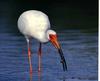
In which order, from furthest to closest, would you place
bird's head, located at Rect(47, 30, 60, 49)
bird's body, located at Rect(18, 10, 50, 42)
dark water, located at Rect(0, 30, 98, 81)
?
bird's body, located at Rect(18, 10, 50, 42), dark water, located at Rect(0, 30, 98, 81), bird's head, located at Rect(47, 30, 60, 49)

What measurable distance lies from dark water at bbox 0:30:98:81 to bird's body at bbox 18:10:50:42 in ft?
2.26

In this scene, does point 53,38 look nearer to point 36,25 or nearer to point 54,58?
point 36,25

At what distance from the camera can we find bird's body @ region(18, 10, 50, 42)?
8.00 metres

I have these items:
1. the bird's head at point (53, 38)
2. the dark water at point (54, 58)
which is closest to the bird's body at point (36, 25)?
the bird's head at point (53, 38)

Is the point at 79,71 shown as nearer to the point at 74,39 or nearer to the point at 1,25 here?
the point at 74,39

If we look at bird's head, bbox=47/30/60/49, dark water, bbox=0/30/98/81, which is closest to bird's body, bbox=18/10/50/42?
bird's head, bbox=47/30/60/49

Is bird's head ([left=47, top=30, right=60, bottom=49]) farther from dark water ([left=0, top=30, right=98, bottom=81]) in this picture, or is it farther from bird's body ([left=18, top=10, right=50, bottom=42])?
dark water ([left=0, top=30, right=98, bottom=81])

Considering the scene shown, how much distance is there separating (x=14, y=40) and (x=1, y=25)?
A: 9.67 feet

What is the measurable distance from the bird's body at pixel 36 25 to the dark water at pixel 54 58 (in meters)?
0.69

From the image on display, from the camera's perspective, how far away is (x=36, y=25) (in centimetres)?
814

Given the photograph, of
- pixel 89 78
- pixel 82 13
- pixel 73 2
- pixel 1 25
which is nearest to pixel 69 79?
pixel 89 78

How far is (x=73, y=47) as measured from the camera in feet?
34.8

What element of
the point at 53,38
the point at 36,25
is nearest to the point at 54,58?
the point at 36,25

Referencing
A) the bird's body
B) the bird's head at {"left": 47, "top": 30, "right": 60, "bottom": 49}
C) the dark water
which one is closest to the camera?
the bird's head at {"left": 47, "top": 30, "right": 60, "bottom": 49}
